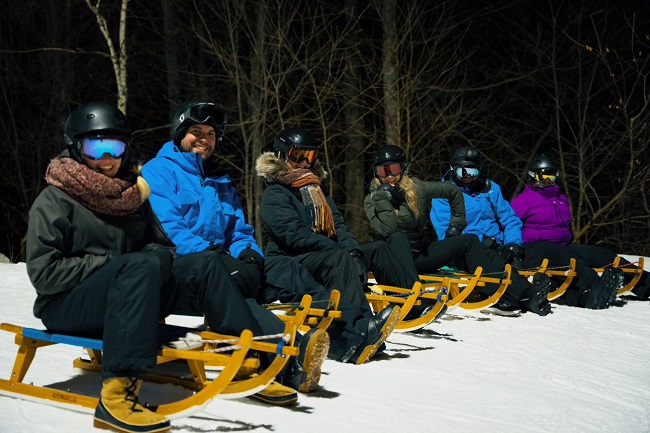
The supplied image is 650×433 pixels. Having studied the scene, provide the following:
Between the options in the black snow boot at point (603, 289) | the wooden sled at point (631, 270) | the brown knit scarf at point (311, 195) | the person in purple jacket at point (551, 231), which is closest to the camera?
the brown knit scarf at point (311, 195)

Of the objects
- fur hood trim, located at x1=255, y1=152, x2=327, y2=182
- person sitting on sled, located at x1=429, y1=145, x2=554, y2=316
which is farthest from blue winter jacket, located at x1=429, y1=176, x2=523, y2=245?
fur hood trim, located at x1=255, y1=152, x2=327, y2=182

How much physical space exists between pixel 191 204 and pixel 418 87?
9.85 meters

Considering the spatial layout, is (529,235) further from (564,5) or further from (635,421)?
(564,5)

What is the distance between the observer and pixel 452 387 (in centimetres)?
454

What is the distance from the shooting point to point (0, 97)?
17703 mm

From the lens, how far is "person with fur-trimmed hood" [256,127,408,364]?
4.80m


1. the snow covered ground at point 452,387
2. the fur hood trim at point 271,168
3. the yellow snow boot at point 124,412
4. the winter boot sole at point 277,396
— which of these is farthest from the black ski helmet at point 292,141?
the yellow snow boot at point 124,412

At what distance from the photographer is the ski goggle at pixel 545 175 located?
8523 millimetres

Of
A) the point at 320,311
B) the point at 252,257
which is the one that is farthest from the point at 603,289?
the point at 252,257

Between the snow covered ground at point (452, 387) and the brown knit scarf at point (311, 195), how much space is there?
97cm

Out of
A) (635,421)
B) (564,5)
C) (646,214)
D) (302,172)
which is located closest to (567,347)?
(635,421)

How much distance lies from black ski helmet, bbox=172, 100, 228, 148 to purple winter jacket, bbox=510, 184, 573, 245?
14.6 feet

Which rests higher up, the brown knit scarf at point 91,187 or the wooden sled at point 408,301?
the brown knit scarf at point 91,187

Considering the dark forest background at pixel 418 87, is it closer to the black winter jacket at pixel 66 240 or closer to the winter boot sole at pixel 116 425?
the black winter jacket at pixel 66 240
